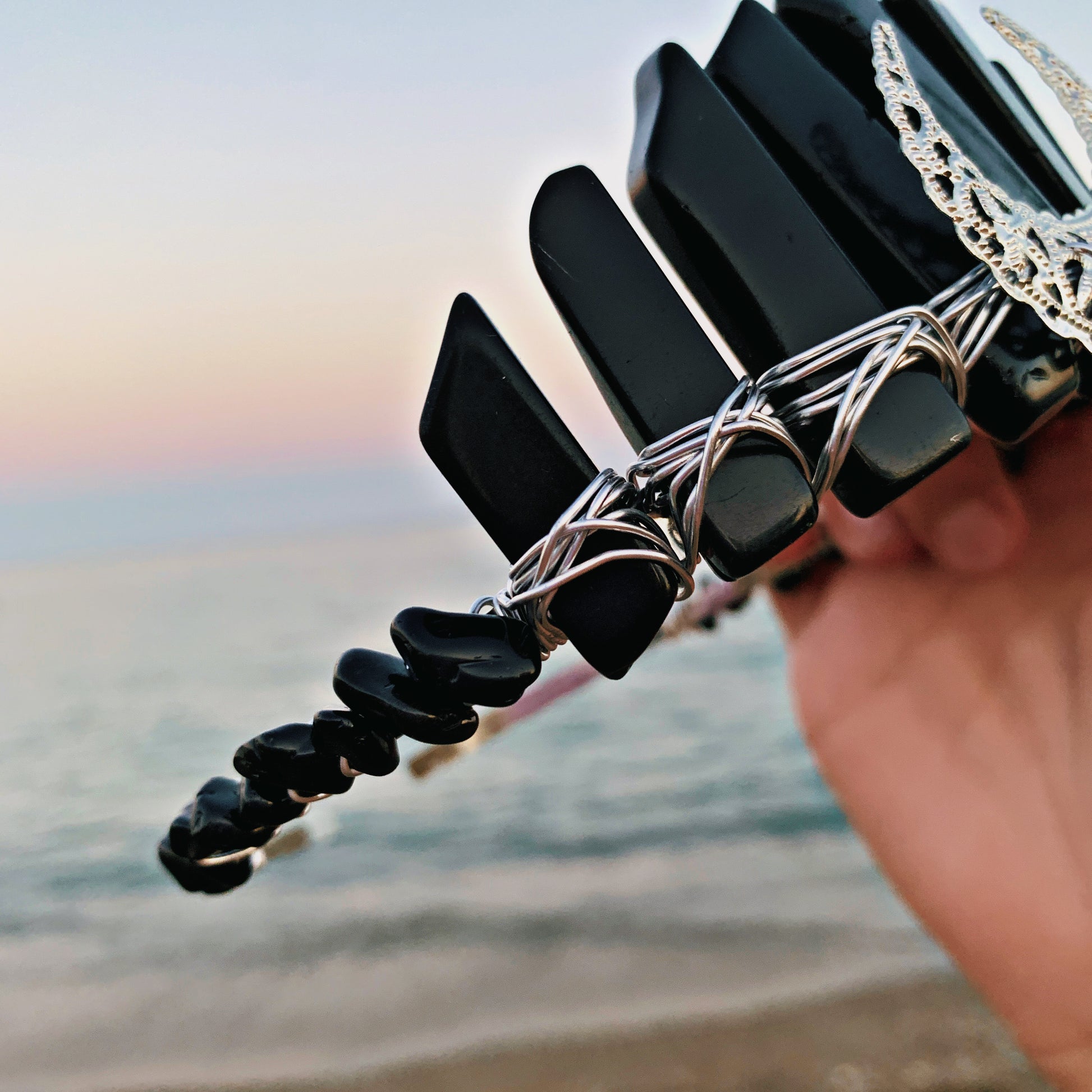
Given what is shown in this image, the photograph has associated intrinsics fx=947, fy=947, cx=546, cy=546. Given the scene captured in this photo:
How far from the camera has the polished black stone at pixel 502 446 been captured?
38 centimetres

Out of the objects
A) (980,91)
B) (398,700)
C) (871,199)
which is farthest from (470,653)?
(980,91)

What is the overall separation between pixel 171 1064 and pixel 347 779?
1584 mm

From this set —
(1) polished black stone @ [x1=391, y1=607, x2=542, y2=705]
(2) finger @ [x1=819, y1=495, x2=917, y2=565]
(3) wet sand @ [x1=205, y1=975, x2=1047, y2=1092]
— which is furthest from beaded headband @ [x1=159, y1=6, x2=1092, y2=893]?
(3) wet sand @ [x1=205, y1=975, x2=1047, y2=1092]

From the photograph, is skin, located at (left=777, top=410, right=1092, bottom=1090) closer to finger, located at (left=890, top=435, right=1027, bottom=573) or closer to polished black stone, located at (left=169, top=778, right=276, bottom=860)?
finger, located at (left=890, top=435, right=1027, bottom=573)

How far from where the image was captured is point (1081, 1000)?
53 cm

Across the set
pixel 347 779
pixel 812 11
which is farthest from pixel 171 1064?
pixel 812 11

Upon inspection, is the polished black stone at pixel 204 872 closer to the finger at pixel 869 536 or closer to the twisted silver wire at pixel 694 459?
the twisted silver wire at pixel 694 459

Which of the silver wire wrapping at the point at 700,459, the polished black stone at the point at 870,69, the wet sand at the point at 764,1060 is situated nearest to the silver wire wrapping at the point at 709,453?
the silver wire wrapping at the point at 700,459

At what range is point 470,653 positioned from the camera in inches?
14.5

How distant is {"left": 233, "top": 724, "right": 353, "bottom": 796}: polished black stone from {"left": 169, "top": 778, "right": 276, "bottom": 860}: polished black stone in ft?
0.18

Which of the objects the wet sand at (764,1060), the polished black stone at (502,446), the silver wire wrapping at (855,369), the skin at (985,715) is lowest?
the wet sand at (764,1060)

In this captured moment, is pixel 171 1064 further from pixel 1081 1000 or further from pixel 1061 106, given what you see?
pixel 1061 106

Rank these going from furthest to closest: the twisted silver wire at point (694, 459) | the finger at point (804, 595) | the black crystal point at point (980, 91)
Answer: the finger at point (804, 595)
the black crystal point at point (980, 91)
the twisted silver wire at point (694, 459)

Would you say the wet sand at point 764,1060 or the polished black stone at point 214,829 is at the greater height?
the polished black stone at point 214,829
